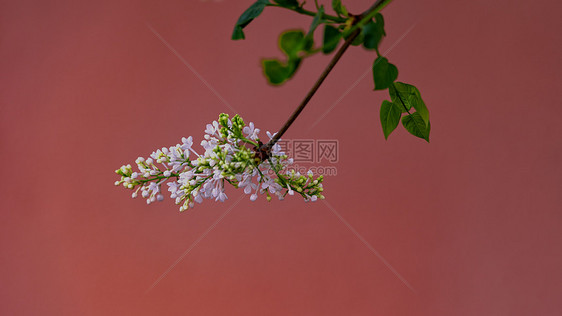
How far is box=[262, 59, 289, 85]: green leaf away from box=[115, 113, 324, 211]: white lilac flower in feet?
0.57

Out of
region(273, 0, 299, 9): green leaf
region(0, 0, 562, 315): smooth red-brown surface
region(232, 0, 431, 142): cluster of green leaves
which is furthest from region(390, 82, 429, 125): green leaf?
region(0, 0, 562, 315): smooth red-brown surface

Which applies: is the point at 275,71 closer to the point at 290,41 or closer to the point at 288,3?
the point at 290,41

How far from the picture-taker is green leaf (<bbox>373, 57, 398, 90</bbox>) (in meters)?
0.26

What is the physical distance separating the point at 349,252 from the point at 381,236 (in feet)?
0.52

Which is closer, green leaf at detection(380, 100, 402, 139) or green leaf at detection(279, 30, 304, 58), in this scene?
green leaf at detection(279, 30, 304, 58)

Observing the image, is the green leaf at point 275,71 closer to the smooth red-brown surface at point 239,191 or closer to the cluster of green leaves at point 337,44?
the cluster of green leaves at point 337,44

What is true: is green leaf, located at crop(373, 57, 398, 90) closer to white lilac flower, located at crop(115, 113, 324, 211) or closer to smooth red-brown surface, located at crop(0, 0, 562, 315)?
white lilac flower, located at crop(115, 113, 324, 211)

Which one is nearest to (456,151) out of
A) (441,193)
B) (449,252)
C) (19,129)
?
(441,193)


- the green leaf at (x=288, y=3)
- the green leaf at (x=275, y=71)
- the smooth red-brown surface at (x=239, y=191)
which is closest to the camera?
the green leaf at (x=275, y=71)

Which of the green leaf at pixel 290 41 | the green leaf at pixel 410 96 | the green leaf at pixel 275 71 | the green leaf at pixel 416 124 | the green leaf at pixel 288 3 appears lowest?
the green leaf at pixel 416 124

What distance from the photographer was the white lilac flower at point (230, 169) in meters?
0.34

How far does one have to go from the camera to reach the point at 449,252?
5.51 ft

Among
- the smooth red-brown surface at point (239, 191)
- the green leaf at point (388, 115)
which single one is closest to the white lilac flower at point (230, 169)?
the green leaf at point (388, 115)

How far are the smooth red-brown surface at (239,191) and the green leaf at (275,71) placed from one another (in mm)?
1538
